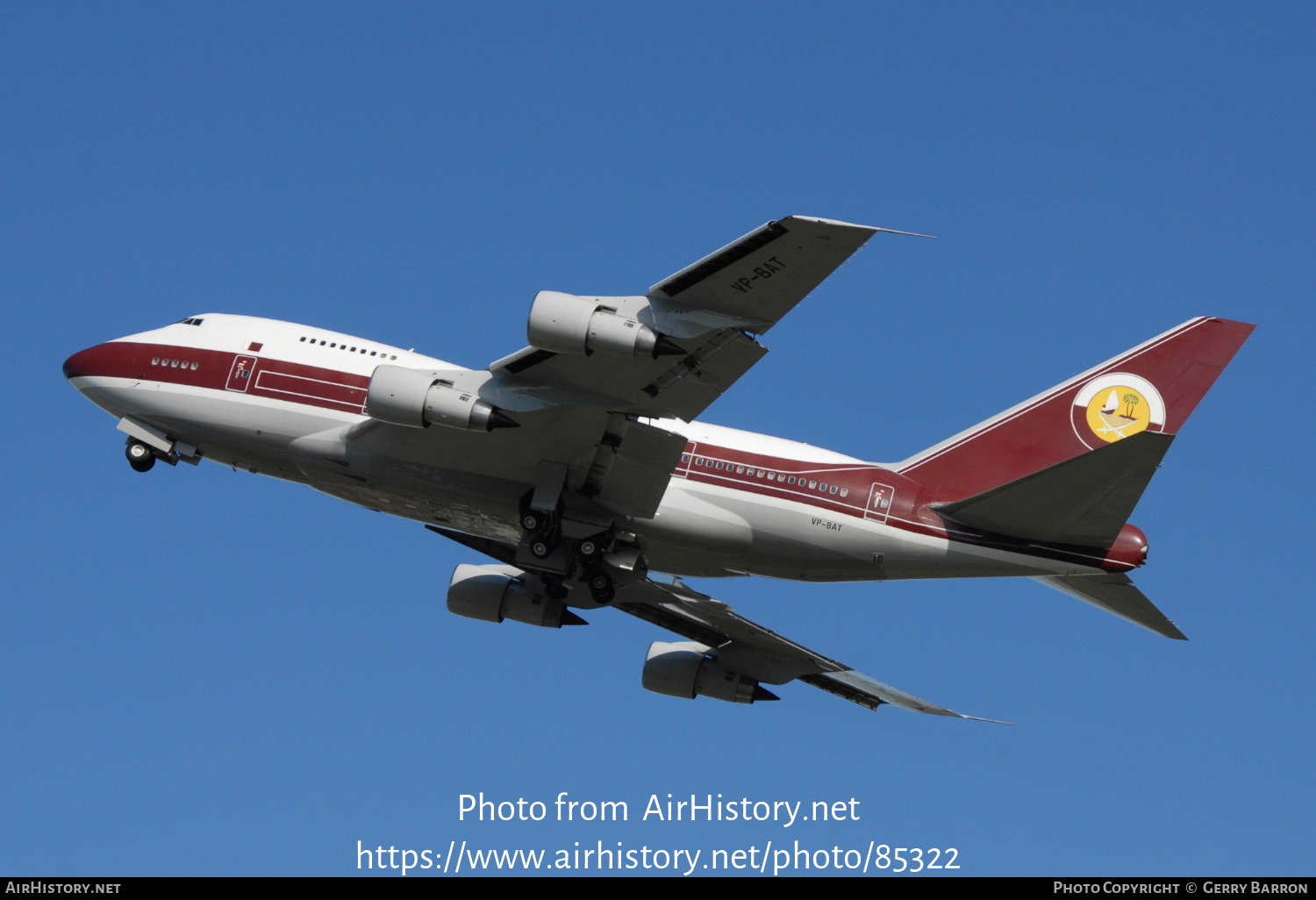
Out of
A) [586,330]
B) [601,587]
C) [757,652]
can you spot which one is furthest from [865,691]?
[586,330]

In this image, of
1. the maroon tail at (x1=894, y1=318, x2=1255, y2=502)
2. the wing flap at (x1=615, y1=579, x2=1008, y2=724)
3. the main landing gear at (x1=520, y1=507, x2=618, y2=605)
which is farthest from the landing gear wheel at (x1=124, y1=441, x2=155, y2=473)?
the maroon tail at (x1=894, y1=318, x2=1255, y2=502)

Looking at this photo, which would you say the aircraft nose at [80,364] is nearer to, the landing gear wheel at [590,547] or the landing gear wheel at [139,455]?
the landing gear wheel at [139,455]

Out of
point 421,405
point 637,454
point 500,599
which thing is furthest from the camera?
point 500,599

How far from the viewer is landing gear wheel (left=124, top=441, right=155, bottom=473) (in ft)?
103

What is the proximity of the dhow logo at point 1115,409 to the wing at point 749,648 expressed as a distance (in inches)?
321

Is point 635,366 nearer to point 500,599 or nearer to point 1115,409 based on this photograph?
point 500,599

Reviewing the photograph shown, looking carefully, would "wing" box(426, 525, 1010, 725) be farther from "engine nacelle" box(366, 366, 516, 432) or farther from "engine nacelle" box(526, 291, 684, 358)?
"engine nacelle" box(526, 291, 684, 358)

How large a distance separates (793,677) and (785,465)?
8785 mm

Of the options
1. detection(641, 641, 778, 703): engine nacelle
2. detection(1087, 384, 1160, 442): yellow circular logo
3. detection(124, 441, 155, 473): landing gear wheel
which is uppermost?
detection(1087, 384, 1160, 442): yellow circular logo

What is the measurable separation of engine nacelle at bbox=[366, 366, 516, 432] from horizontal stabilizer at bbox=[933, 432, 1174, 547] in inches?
408

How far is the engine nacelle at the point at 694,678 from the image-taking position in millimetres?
36531

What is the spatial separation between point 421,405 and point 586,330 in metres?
4.83

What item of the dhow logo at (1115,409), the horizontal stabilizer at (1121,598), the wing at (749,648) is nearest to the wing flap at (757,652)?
the wing at (749,648)

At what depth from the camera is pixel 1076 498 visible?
26.5 meters
